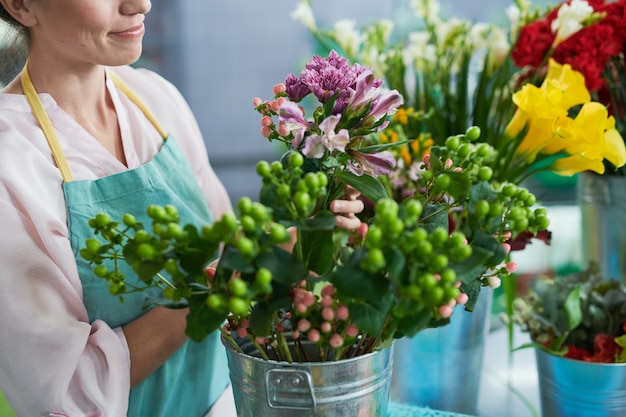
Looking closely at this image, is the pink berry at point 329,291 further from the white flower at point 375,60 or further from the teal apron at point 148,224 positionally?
the white flower at point 375,60

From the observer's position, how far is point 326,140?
624 millimetres

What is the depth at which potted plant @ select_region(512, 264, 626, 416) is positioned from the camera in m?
0.96

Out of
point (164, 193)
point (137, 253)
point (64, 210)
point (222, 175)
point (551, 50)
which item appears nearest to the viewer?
point (137, 253)

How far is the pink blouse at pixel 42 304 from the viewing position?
2.65 feet

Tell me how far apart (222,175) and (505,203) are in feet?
12.1

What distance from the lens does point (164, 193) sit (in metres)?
0.99

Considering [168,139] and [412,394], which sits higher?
[168,139]

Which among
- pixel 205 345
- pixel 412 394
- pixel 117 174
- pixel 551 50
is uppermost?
pixel 551 50

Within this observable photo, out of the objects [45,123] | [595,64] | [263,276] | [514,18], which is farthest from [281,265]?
[514,18]

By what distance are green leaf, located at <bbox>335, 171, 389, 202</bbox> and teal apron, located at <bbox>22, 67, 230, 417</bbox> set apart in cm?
36

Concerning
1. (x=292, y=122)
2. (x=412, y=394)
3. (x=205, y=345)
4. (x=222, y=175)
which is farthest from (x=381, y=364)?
(x=222, y=175)

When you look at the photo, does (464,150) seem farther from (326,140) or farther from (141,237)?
(141,237)

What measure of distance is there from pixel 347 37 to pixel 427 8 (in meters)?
0.15

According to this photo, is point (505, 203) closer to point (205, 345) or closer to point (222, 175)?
point (205, 345)
